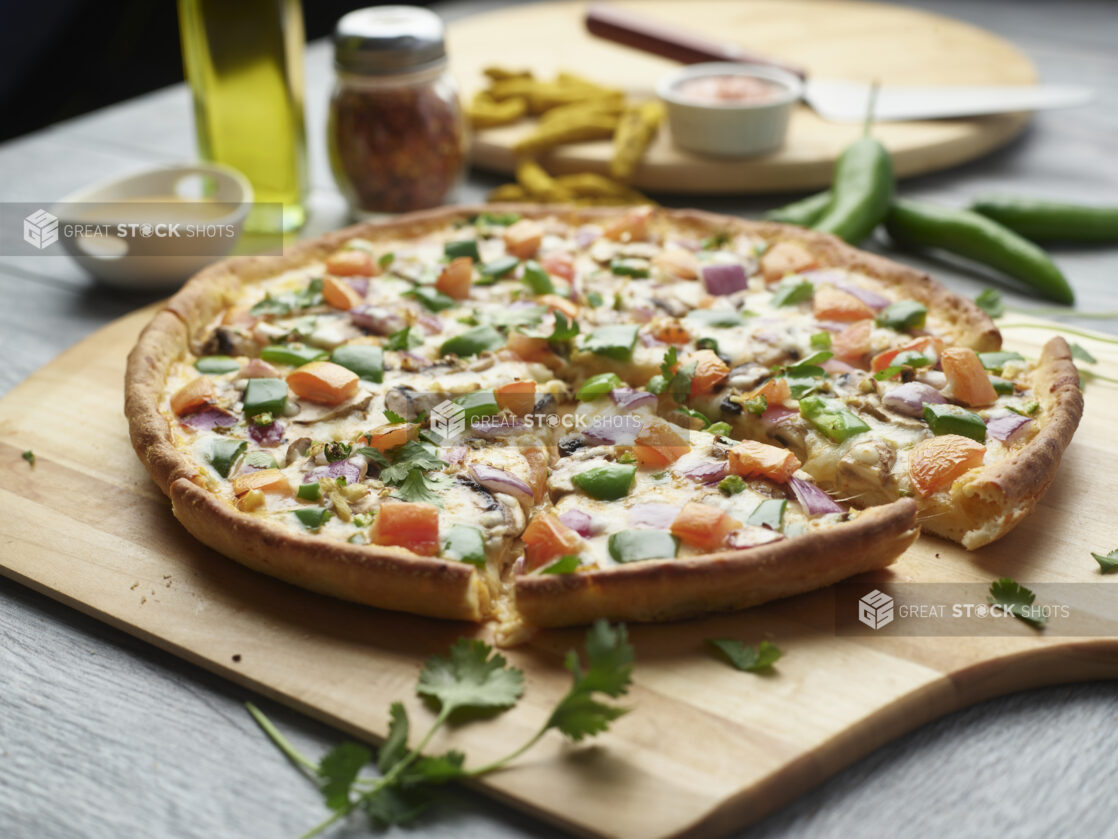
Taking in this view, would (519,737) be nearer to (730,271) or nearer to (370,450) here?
(370,450)

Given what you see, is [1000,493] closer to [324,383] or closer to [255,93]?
[324,383]

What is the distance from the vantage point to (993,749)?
9.78ft

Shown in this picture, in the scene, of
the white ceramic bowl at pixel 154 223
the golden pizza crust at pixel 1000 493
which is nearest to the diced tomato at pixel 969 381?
the golden pizza crust at pixel 1000 493

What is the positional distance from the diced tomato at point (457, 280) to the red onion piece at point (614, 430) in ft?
4.00

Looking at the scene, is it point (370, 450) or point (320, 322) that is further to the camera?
point (320, 322)

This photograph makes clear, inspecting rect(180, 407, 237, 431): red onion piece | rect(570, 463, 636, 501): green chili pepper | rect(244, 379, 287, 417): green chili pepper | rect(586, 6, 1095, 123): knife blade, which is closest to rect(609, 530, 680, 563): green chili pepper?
rect(570, 463, 636, 501): green chili pepper

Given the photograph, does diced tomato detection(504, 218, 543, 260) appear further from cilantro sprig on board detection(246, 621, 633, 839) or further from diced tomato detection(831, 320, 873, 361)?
cilantro sprig on board detection(246, 621, 633, 839)

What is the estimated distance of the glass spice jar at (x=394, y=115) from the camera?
574 cm

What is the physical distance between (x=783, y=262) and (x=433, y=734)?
10.1ft

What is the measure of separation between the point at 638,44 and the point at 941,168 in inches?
86.2

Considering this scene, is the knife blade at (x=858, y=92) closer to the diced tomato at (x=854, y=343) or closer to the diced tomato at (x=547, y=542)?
the diced tomato at (x=854, y=343)

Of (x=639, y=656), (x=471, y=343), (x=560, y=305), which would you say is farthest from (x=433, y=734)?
(x=560, y=305)

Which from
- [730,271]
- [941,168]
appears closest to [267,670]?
[730,271]

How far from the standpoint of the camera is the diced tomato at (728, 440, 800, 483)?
12.0 ft
